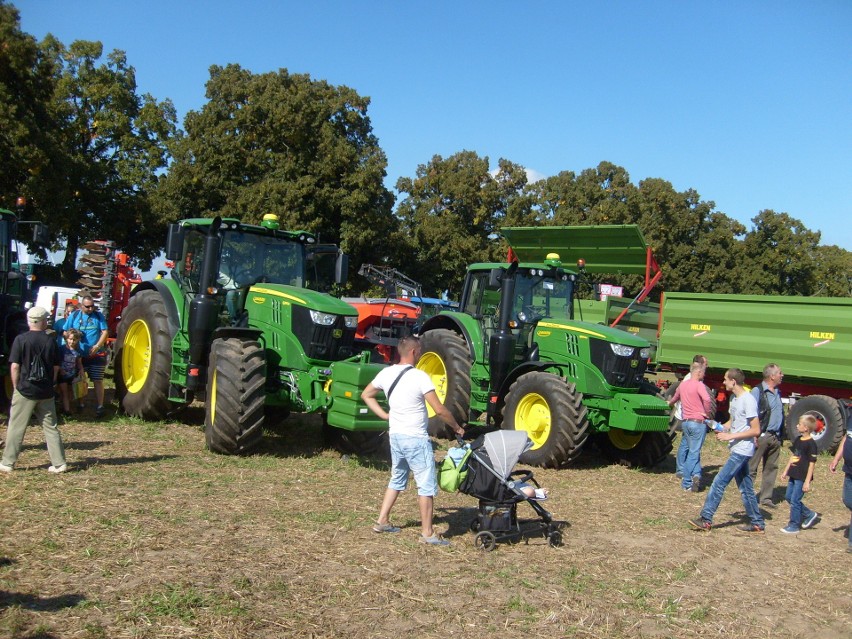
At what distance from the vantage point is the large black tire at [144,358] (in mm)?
9227

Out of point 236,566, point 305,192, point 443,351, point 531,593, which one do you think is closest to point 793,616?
point 531,593

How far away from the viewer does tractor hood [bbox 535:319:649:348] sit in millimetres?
9508

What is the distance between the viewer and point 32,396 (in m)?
6.95

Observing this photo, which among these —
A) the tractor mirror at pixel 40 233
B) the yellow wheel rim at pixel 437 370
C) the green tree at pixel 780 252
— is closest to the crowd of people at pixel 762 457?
the yellow wheel rim at pixel 437 370

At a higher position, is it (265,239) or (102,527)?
(265,239)

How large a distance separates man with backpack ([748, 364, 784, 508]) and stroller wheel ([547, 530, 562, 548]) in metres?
3.17

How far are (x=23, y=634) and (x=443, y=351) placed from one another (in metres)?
7.00

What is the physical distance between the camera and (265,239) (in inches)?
374

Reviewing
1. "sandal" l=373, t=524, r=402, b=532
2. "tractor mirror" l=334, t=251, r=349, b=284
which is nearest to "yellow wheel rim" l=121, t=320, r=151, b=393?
"tractor mirror" l=334, t=251, r=349, b=284

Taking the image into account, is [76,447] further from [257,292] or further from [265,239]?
[265,239]

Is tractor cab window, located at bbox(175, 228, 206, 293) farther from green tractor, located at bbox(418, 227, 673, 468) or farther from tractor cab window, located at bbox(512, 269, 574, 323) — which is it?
tractor cab window, located at bbox(512, 269, 574, 323)

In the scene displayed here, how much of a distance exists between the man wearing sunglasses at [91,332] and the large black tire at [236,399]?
9.18ft

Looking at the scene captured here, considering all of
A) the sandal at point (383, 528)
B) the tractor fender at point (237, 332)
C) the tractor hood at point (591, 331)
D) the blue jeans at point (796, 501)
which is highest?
the tractor hood at point (591, 331)

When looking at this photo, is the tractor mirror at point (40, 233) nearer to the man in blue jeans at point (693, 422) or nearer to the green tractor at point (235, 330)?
the green tractor at point (235, 330)
